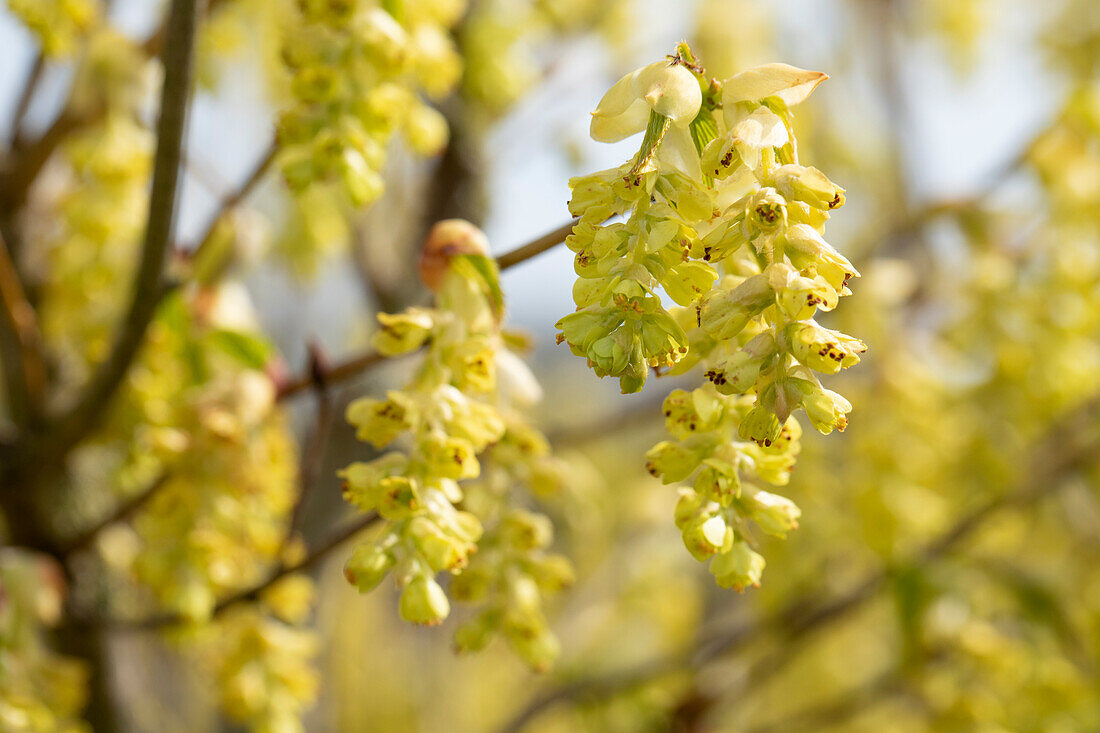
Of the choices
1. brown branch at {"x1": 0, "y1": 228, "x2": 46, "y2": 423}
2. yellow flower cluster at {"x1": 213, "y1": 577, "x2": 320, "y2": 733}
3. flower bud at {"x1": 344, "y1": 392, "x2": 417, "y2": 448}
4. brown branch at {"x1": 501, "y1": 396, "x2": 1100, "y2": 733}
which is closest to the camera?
flower bud at {"x1": 344, "y1": 392, "x2": 417, "y2": 448}

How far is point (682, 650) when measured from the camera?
279cm

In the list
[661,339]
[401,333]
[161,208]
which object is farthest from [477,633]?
[161,208]

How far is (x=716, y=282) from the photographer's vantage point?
70 centimetres

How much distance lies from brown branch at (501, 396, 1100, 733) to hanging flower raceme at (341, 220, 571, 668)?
4.40ft

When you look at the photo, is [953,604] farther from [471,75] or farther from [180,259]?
[180,259]

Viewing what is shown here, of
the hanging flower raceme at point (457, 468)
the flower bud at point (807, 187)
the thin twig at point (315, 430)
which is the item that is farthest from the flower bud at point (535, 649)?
the flower bud at point (807, 187)

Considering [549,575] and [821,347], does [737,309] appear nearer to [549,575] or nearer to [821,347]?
[821,347]

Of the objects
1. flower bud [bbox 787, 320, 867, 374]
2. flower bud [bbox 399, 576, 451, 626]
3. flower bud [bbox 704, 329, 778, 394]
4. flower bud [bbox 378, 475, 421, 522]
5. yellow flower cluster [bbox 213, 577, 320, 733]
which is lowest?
yellow flower cluster [bbox 213, 577, 320, 733]

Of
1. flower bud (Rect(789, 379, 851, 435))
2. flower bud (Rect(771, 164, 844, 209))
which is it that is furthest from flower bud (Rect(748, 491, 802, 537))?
flower bud (Rect(771, 164, 844, 209))

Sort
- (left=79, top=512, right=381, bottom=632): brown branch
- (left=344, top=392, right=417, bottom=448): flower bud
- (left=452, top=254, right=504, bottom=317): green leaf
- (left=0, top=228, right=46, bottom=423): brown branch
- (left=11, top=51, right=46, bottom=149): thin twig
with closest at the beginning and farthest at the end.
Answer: (left=344, top=392, right=417, bottom=448): flower bud, (left=452, top=254, right=504, bottom=317): green leaf, (left=79, top=512, right=381, bottom=632): brown branch, (left=0, top=228, right=46, bottom=423): brown branch, (left=11, top=51, right=46, bottom=149): thin twig

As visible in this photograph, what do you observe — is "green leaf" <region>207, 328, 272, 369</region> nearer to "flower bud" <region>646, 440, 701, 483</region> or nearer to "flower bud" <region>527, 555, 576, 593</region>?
"flower bud" <region>527, 555, 576, 593</region>

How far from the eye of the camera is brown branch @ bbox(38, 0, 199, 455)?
0.90 m

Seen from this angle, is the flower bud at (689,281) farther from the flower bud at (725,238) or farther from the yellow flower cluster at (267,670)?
the yellow flower cluster at (267,670)

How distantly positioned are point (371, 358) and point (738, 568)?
58 cm
